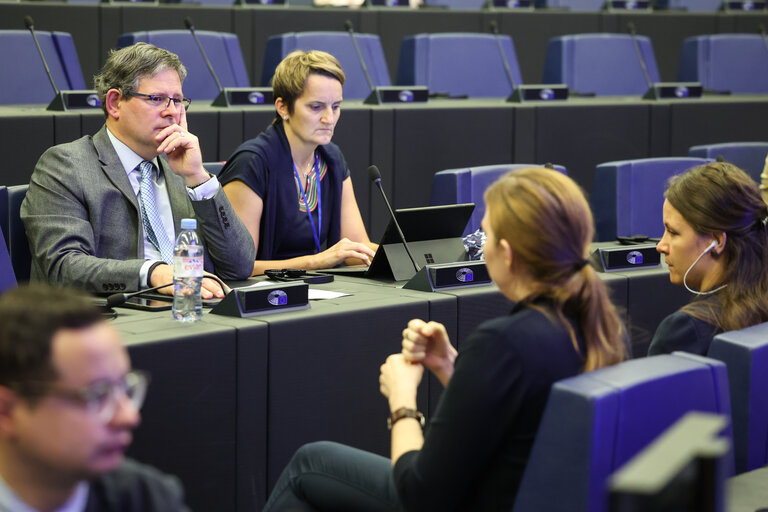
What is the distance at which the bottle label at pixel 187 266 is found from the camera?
2.12 meters

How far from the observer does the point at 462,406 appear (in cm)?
143

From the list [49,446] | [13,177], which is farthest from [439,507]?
[13,177]

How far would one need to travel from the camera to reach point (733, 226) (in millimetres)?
2004

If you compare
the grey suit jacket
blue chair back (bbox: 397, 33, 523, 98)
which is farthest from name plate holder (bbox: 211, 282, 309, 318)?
blue chair back (bbox: 397, 33, 523, 98)

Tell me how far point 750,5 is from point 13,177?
5.25 m

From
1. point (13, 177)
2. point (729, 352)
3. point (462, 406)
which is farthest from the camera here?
point (13, 177)

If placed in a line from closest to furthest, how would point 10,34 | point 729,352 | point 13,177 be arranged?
point 729,352 < point 13,177 < point 10,34

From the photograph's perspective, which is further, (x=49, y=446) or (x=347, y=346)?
(x=347, y=346)

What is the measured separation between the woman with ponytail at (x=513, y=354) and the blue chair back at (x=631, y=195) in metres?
2.17

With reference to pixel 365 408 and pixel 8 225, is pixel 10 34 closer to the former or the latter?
pixel 8 225

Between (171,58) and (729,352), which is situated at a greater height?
(171,58)

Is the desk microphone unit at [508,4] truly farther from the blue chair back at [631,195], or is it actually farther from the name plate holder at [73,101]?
the name plate holder at [73,101]

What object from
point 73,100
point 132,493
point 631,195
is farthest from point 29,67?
point 132,493

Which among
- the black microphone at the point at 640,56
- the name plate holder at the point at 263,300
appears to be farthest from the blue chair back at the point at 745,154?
the name plate holder at the point at 263,300
